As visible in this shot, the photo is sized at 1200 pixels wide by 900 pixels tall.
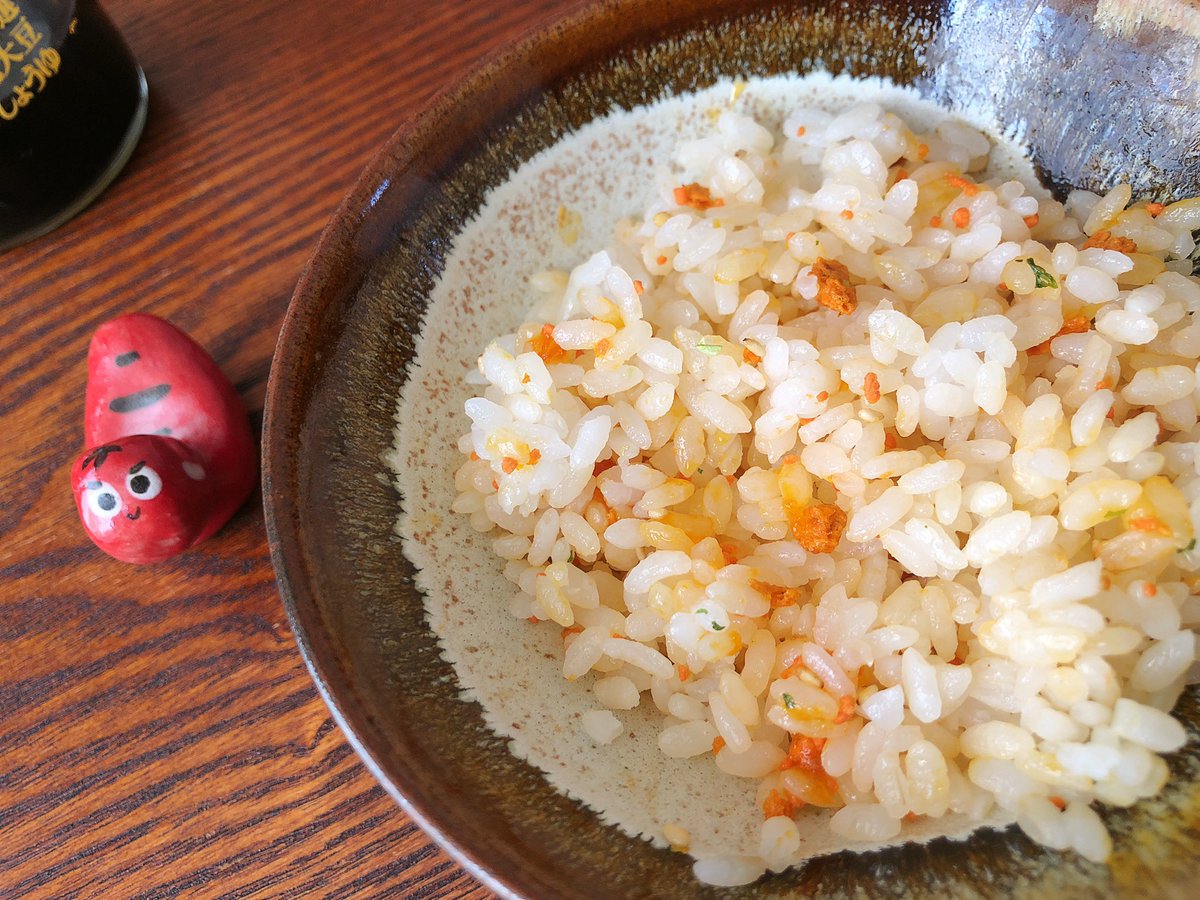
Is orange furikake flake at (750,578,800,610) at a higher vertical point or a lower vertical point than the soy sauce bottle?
lower

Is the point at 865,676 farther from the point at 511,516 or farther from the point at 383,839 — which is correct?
the point at 383,839

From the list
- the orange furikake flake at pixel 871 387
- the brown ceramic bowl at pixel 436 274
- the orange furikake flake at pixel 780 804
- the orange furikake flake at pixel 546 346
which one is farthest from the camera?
the orange furikake flake at pixel 546 346

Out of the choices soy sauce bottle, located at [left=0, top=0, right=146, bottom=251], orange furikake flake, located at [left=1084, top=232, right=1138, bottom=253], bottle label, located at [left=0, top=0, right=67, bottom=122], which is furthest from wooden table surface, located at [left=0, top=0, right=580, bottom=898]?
orange furikake flake, located at [left=1084, top=232, right=1138, bottom=253]

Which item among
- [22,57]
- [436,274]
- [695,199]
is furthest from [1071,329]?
[22,57]

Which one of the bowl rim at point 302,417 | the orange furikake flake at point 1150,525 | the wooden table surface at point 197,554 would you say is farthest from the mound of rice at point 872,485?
the wooden table surface at point 197,554

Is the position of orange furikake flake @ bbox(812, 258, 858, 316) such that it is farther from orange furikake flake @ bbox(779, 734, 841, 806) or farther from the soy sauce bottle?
the soy sauce bottle

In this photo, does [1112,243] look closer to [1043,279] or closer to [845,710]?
[1043,279]

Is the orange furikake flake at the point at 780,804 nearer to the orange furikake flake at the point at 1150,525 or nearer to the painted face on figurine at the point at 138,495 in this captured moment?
the orange furikake flake at the point at 1150,525
